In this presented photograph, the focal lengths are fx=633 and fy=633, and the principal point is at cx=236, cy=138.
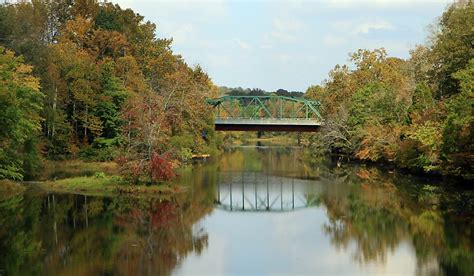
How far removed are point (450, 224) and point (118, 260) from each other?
47.3 feet

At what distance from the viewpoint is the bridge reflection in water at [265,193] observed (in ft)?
116

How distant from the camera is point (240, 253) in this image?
2197cm

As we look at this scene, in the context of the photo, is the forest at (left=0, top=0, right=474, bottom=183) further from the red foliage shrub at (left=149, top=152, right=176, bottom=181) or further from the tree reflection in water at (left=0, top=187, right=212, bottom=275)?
the tree reflection in water at (left=0, top=187, right=212, bottom=275)

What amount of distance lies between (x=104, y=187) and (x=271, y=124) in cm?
4885

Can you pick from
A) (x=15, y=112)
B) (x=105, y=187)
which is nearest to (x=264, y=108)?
(x=105, y=187)

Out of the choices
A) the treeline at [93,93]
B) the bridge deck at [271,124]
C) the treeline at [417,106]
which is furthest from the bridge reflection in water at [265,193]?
the bridge deck at [271,124]

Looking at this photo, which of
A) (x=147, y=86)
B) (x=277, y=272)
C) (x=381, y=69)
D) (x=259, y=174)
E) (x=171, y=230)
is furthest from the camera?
(x=381, y=69)

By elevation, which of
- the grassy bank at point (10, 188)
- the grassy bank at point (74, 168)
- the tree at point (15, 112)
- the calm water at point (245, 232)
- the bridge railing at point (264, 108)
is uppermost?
the bridge railing at point (264, 108)

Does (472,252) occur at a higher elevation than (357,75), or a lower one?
lower

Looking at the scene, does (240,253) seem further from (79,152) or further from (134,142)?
(79,152)

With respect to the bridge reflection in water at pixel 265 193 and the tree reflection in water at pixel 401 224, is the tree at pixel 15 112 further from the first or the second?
the tree reflection in water at pixel 401 224

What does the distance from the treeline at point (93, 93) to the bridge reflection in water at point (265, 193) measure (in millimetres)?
4114

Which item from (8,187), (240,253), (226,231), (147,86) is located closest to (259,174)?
(147,86)

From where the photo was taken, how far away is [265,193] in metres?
40.7
